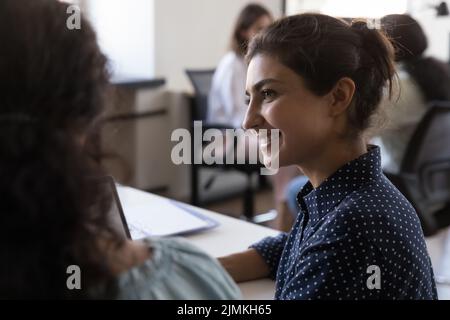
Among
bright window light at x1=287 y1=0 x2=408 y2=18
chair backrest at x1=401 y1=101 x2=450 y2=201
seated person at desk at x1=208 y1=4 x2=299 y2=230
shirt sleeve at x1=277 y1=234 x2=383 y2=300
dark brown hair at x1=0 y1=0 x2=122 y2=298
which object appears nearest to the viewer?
dark brown hair at x1=0 y1=0 x2=122 y2=298

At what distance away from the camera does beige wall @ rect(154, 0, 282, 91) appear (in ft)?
11.7

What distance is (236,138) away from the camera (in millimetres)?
3043

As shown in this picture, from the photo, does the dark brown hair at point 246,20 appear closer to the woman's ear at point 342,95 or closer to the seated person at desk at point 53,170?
the woman's ear at point 342,95

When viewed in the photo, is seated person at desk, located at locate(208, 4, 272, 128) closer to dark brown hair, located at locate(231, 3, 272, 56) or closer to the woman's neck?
dark brown hair, located at locate(231, 3, 272, 56)

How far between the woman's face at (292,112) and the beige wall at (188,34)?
8.31 ft

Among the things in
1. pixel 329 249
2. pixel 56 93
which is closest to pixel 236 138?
pixel 329 249

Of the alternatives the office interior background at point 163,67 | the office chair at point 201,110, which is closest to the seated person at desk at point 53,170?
the office chair at point 201,110

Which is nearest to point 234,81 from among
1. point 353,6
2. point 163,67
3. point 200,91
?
point 200,91

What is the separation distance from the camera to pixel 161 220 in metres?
1.57

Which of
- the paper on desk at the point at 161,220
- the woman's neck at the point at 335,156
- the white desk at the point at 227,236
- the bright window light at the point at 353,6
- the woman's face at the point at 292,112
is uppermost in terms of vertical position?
the bright window light at the point at 353,6

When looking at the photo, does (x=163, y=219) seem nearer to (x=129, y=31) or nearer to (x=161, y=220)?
(x=161, y=220)

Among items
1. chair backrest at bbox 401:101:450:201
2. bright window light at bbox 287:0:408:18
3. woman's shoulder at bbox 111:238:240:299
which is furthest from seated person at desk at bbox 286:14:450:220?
woman's shoulder at bbox 111:238:240:299

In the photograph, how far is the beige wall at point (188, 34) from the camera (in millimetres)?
3580

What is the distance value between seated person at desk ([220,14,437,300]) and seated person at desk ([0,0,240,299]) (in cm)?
39
